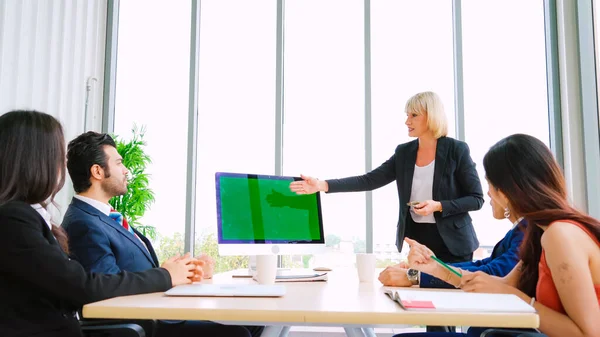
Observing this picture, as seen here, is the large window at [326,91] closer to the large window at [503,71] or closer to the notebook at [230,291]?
the large window at [503,71]

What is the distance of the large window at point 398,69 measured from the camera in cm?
466

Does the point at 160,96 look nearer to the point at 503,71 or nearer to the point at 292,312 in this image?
the point at 503,71

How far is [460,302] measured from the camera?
129cm

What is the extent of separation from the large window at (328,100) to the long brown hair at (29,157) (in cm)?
325

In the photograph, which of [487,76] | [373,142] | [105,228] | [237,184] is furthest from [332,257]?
[487,76]

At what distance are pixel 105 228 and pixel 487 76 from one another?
3767mm

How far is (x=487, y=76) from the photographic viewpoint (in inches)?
186

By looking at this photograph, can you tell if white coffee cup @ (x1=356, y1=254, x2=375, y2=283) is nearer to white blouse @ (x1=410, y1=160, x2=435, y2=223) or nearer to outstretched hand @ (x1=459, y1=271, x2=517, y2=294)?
outstretched hand @ (x1=459, y1=271, x2=517, y2=294)

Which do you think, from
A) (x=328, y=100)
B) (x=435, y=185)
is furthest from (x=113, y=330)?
(x=328, y=100)

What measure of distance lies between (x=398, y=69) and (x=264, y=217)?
288 centimetres

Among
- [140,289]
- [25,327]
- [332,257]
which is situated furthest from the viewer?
[332,257]

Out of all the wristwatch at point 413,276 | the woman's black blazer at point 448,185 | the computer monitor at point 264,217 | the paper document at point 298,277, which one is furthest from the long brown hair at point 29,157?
the woman's black blazer at point 448,185

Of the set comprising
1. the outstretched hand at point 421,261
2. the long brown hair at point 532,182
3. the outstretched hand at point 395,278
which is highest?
the long brown hair at point 532,182

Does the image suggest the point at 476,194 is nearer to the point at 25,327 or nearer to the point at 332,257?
the point at 332,257
